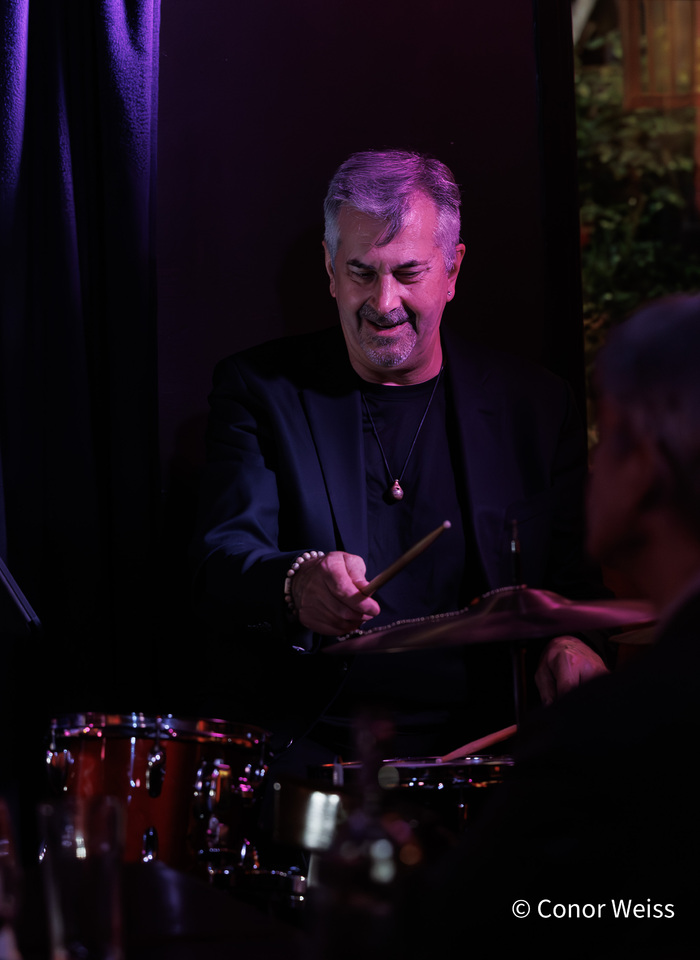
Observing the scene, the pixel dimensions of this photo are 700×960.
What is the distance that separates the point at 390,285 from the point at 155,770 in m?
1.07

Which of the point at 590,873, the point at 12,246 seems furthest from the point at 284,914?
the point at 12,246

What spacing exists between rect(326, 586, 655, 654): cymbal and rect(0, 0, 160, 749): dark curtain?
34.1 inches

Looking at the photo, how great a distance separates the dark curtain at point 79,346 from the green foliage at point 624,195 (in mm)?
1056

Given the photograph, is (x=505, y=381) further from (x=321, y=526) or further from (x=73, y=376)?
(x=73, y=376)

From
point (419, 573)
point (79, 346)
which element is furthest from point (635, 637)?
point (79, 346)

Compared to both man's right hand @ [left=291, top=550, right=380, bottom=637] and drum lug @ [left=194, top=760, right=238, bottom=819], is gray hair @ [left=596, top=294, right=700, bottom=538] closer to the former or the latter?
man's right hand @ [left=291, top=550, right=380, bottom=637]

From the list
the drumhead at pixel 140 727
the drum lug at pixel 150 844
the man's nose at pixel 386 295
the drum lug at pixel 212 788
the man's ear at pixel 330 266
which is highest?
the man's ear at pixel 330 266

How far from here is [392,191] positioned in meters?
2.33

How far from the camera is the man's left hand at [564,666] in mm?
2012

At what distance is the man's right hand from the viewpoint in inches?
70.9

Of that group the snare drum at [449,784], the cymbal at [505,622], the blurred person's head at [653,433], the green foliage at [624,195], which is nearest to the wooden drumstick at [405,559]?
the cymbal at [505,622]

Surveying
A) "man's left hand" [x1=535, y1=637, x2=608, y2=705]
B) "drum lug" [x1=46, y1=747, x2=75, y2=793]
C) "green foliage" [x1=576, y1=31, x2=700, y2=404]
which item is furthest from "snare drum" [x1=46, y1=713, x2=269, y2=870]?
"green foliage" [x1=576, y1=31, x2=700, y2=404]

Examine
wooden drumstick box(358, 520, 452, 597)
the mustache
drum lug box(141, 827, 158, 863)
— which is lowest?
drum lug box(141, 827, 158, 863)

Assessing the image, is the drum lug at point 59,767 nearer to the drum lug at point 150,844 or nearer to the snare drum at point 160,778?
the snare drum at point 160,778
